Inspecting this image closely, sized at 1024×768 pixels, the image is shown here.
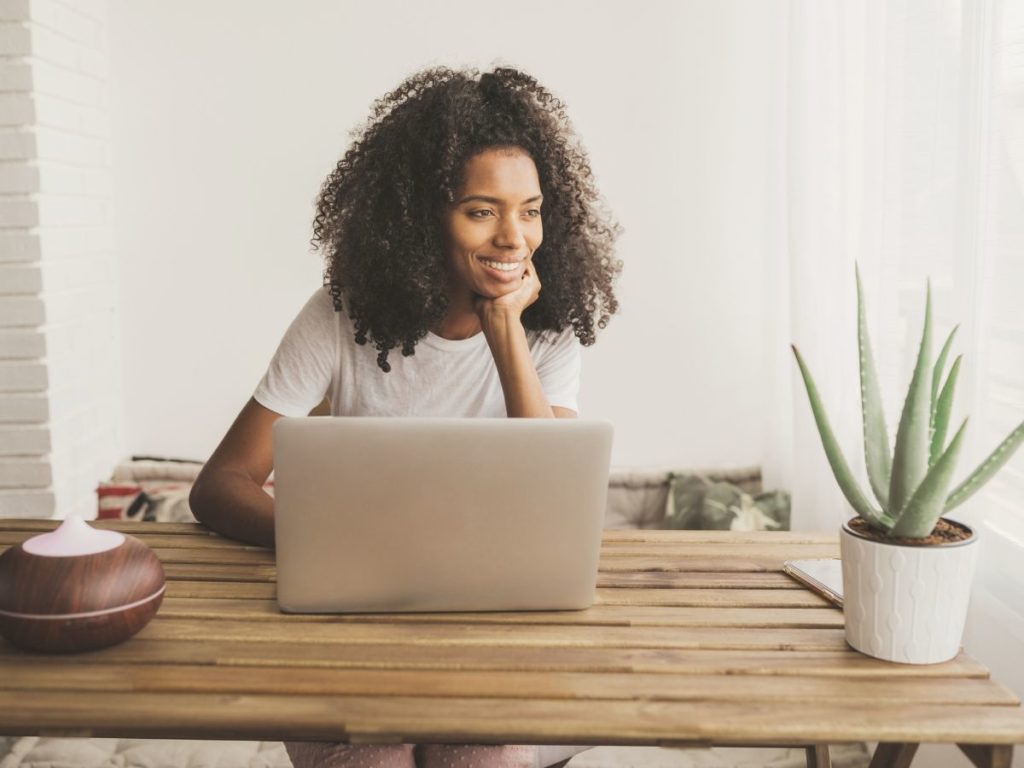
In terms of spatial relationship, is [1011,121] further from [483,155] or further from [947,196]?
[483,155]

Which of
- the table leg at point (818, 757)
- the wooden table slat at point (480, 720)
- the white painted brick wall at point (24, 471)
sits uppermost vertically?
the wooden table slat at point (480, 720)

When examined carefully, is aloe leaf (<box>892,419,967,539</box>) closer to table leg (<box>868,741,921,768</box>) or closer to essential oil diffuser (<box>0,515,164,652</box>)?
table leg (<box>868,741,921,768</box>)

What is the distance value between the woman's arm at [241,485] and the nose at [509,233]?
18.3 inches

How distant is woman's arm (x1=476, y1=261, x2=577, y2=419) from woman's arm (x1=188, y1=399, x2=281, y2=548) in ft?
1.22

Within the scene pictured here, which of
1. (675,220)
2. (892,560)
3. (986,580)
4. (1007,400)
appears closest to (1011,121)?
(1007,400)

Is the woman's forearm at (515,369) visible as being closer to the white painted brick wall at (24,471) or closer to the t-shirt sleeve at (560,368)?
the t-shirt sleeve at (560,368)

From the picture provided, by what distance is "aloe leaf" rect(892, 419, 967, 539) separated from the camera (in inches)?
43.9

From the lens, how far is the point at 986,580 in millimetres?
1895

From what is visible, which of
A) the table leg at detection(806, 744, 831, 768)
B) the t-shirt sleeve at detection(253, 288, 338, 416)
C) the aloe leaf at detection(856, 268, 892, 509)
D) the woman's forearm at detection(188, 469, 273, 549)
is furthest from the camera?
the t-shirt sleeve at detection(253, 288, 338, 416)

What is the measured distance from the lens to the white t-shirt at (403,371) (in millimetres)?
1833

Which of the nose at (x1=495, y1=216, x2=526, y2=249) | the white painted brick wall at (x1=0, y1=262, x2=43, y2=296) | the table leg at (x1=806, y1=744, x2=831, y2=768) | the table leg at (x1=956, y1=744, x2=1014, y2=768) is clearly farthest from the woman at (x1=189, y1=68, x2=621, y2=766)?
the white painted brick wall at (x1=0, y1=262, x2=43, y2=296)

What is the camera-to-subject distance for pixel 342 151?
2.98 m

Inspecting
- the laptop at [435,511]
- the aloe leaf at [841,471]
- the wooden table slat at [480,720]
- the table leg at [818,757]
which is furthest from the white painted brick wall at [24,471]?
the aloe leaf at [841,471]

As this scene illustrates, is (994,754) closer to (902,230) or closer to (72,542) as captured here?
(72,542)
